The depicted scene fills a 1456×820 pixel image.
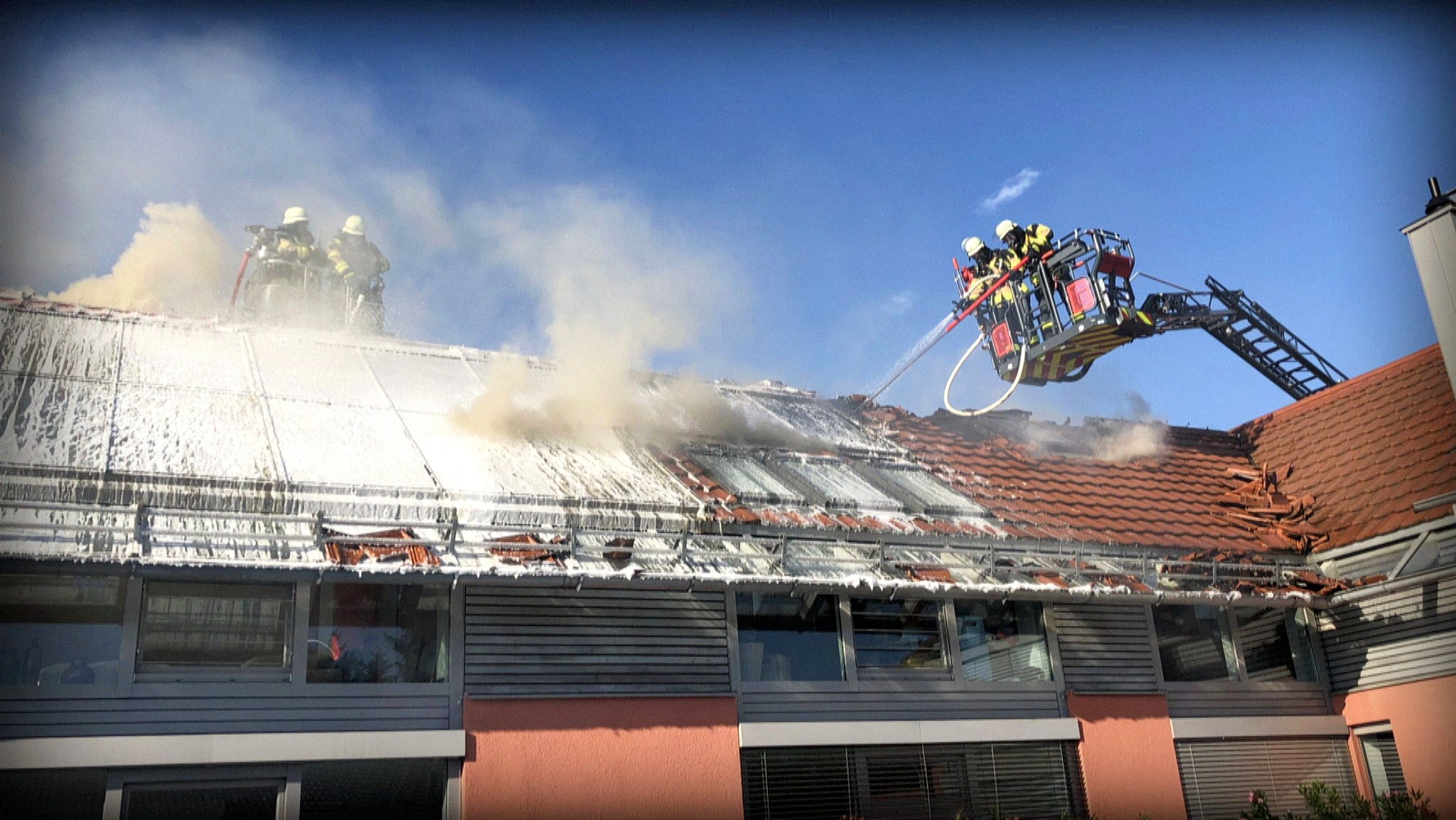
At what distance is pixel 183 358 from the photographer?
12258 mm

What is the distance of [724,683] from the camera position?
1098 cm

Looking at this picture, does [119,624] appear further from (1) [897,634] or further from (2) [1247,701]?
(2) [1247,701]

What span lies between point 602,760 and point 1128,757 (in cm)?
570

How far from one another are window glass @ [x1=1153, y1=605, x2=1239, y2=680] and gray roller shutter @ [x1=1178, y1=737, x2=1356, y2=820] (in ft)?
2.45

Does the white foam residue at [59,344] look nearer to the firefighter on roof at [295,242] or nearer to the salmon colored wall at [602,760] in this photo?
the firefighter on roof at [295,242]

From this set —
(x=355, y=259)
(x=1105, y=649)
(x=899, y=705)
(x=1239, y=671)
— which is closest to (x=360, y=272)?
(x=355, y=259)

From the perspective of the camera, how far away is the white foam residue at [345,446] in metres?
10.5

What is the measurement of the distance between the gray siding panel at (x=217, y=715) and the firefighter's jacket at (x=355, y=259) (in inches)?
332

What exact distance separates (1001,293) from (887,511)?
556 centimetres

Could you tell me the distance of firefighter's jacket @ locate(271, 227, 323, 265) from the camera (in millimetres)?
15781

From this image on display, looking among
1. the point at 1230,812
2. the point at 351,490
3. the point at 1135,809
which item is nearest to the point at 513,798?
the point at 351,490

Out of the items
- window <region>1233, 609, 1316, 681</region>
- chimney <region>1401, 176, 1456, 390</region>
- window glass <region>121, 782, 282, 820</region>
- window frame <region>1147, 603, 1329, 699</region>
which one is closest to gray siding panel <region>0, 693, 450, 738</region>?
window glass <region>121, 782, 282, 820</region>

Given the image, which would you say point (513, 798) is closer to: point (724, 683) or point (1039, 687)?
point (724, 683)

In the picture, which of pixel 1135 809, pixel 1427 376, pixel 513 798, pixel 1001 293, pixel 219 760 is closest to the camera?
pixel 219 760
